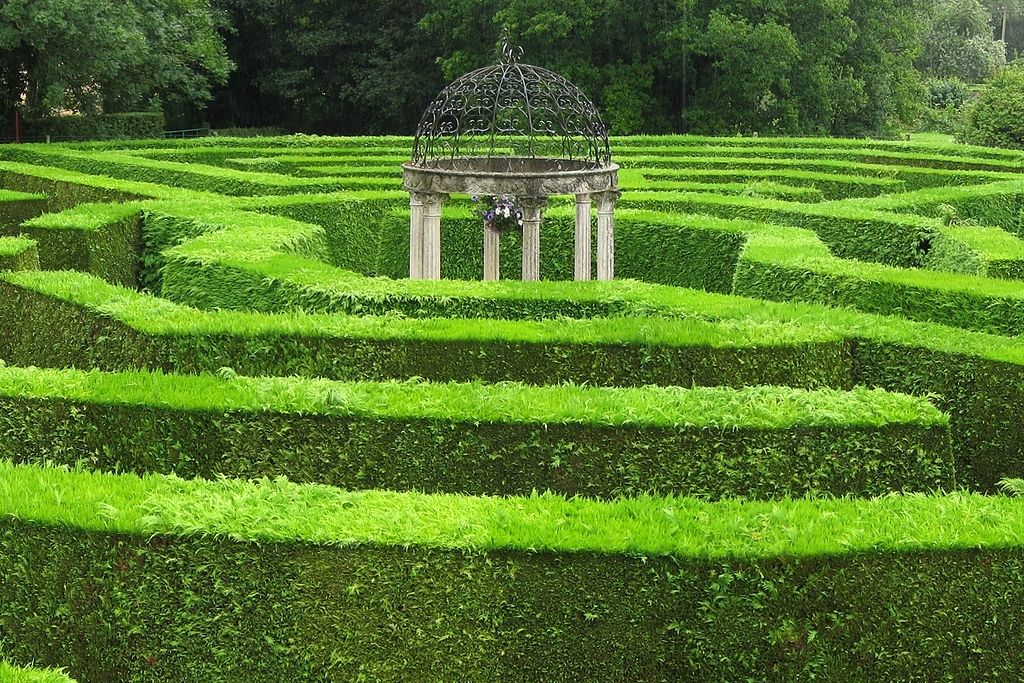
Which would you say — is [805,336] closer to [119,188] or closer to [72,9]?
[119,188]

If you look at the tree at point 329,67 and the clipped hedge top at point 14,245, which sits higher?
the tree at point 329,67

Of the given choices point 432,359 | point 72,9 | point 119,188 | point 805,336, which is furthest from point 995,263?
point 72,9

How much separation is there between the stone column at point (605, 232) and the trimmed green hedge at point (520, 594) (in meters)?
10.5

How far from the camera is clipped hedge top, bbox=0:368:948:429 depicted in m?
10.3

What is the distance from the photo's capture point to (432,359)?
12.8 metres

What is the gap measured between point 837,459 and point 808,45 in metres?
42.0

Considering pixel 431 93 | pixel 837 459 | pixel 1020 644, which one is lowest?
pixel 1020 644

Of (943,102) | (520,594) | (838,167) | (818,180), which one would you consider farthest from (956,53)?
(520,594)

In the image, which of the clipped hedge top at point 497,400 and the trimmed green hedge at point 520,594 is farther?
the clipped hedge top at point 497,400

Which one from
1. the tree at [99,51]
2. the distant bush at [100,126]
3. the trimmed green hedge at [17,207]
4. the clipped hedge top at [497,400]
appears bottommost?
the clipped hedge top at [497,400]

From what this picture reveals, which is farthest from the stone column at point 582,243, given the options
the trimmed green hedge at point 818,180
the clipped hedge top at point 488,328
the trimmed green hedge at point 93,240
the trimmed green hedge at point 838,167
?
the trimmed green hedge at point 838,167

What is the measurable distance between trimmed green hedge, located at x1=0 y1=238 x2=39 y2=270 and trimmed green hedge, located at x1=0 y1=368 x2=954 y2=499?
23.6 feet

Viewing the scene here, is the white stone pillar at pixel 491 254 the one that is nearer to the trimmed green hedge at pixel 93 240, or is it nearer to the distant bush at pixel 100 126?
the trimmed green hedge at pixel 93 240

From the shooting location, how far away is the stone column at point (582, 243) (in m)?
18.6
